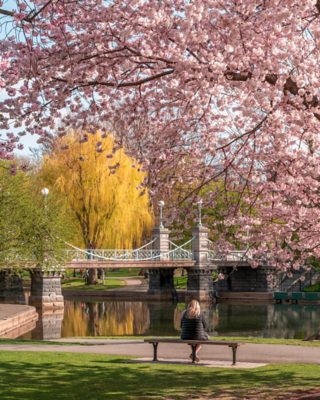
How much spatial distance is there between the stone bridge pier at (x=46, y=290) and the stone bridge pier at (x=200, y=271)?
1230cm

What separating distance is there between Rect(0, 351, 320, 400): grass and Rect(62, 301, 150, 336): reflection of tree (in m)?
18.0

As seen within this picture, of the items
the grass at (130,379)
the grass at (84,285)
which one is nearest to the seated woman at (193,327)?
the grass at (130,379)

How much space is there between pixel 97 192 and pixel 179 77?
137 ft

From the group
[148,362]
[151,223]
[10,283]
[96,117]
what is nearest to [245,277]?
[151,223]

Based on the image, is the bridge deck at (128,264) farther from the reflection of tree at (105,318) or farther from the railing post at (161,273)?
the reflection of tree at (105,318)

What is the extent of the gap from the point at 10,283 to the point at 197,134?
35.3 metres

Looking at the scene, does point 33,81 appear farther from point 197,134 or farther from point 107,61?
point 197,134

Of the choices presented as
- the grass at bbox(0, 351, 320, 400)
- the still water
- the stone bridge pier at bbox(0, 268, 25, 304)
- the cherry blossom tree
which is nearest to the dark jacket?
the grass at bbox(0, 351, 320, 400)

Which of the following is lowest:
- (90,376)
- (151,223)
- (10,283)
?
(90,376)

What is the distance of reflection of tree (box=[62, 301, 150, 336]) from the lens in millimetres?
34250

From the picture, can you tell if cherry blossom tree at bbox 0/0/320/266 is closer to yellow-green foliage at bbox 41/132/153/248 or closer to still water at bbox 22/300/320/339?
still water at bbox 22/300/320/339

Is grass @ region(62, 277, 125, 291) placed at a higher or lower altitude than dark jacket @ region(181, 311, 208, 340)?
higher

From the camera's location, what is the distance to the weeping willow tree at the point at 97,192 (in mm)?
50938

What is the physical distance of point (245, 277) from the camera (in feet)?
199
